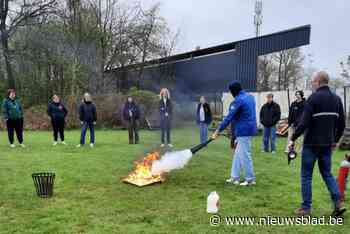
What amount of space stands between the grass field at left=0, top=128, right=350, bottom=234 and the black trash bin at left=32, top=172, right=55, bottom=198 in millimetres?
137

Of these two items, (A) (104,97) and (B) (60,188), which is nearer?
(B) (60,188)

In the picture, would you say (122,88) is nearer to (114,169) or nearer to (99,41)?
(99,41)

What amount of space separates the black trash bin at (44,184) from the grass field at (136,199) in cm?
14

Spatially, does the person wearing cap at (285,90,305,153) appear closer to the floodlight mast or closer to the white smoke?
the white smoke

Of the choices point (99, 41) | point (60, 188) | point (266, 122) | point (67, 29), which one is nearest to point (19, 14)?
point (67, 29)

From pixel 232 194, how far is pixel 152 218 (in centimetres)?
174

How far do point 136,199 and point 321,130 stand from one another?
2916mm

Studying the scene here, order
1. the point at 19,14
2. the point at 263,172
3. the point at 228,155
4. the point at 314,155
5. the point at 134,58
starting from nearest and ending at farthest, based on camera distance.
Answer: the point at 314,155, the point at 263,172, the point at 228,155, the point at 19,14, the point at 134,58

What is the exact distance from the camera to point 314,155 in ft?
16.5

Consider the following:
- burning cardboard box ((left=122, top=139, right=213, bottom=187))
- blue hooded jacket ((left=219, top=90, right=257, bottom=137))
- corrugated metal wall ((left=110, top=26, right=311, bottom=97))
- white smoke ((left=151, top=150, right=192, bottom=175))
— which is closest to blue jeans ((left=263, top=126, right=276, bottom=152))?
blue hooded jacket ((left=219, top=90, right=257, bottom=137))

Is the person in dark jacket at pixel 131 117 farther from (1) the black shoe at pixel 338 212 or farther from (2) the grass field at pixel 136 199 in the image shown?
(1) the black shoe at pixel 338 212

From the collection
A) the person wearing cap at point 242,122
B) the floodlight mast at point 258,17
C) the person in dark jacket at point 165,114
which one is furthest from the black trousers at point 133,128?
the floodlight mast at point 258,17

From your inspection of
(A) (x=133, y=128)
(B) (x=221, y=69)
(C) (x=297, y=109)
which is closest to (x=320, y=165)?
(C) (x=297, y=109)

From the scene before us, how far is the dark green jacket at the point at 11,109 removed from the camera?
39.2 feet
